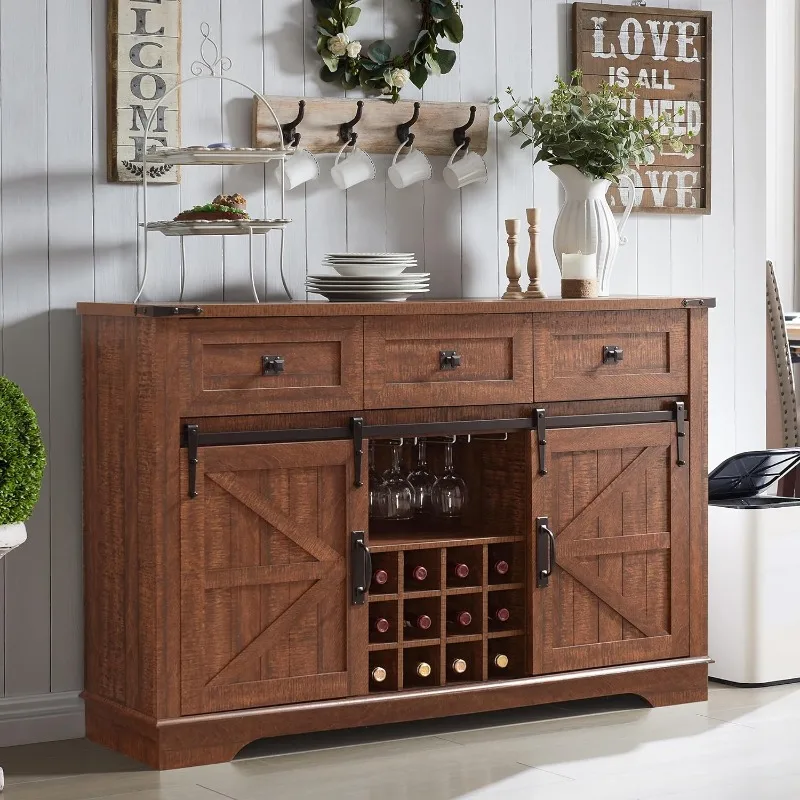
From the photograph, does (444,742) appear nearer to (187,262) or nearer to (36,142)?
(187,262)

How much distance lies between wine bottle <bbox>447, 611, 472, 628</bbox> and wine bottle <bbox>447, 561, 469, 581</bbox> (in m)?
0.09

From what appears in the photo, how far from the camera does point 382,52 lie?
371 centimetres

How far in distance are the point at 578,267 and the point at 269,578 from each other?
3.82ft

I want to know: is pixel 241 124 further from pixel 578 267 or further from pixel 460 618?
pixel 460 618

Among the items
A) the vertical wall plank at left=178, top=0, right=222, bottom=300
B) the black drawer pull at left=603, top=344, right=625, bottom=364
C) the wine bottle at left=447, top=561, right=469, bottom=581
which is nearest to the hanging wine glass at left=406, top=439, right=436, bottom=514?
the wine bottle at left=447, top=561, right=469, bottom=581

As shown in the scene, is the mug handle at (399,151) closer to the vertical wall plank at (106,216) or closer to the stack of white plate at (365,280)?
the stack of white plate at (365,280)

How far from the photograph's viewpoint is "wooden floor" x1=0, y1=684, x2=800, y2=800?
9.68ft

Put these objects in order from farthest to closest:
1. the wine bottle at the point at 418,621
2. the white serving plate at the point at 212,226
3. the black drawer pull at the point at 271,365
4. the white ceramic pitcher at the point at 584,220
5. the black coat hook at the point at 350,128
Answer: the white ceramic pitcher at the point at 584,220, the black coat hook at the point at 350,128, the wine bottle at the point at 418,621, the white serving plate at the point at 212,226, the black drawer pull at the point at 271,365

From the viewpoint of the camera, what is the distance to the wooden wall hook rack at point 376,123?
361cm

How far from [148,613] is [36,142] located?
117cm

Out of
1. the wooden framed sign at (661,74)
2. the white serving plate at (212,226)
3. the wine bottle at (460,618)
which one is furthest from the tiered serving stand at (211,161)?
the wooden framed sign at (661,74)

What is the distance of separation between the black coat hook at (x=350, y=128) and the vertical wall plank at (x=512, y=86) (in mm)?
470

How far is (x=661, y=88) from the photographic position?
13.7 feet

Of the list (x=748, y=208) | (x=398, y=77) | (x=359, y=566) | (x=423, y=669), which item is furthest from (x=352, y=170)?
(x=748, y=208)
